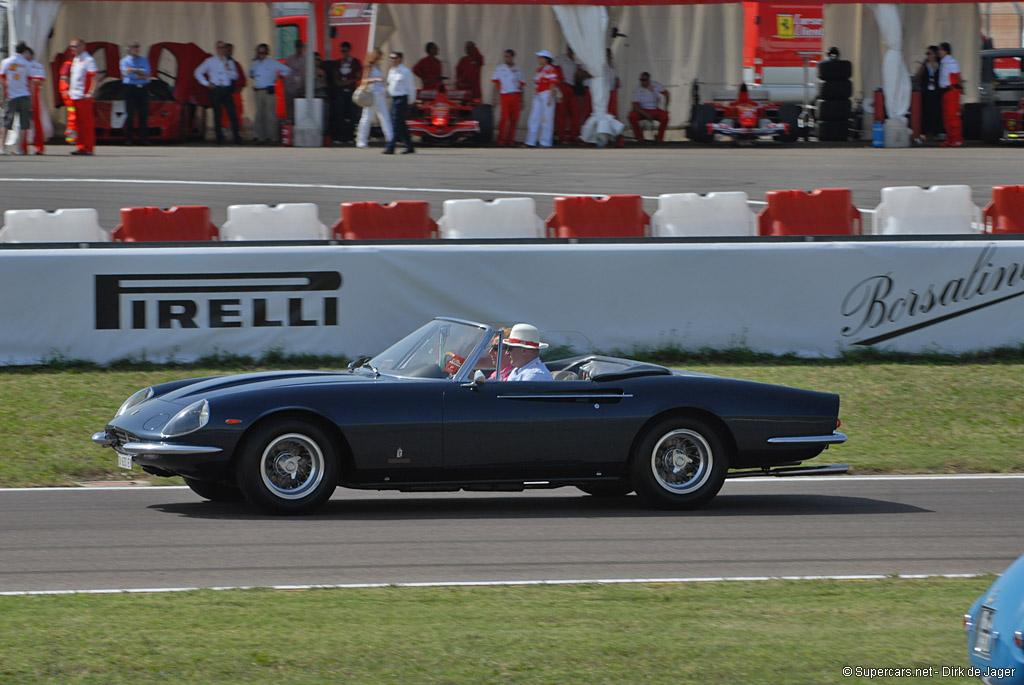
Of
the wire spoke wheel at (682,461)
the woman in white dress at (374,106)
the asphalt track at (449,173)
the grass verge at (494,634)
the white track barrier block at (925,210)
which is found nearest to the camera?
the grass verge at (494,634)

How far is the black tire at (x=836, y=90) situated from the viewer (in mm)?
26703

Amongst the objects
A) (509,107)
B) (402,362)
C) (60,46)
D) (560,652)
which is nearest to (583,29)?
(509,107)

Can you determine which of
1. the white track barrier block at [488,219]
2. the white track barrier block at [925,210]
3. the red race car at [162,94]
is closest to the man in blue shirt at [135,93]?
the red race car at [162,94]

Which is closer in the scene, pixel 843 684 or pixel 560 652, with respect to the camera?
pixel 843 684

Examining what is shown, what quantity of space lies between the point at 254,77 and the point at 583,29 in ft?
20.3

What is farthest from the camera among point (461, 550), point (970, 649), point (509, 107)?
point (509, 107)

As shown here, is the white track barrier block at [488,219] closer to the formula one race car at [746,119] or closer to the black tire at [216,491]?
the black tire at [216,491]

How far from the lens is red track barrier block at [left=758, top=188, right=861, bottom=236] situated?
49.3ft

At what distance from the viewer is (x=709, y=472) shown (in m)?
8.38

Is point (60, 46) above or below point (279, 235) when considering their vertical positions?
above

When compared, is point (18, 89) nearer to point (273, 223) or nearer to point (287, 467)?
point (273, 223)

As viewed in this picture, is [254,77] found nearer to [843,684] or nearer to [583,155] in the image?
[583,155]

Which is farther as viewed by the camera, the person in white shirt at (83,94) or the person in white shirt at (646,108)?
the person in white shirt at (646,108)

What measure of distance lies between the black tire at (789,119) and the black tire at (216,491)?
19468 mm
